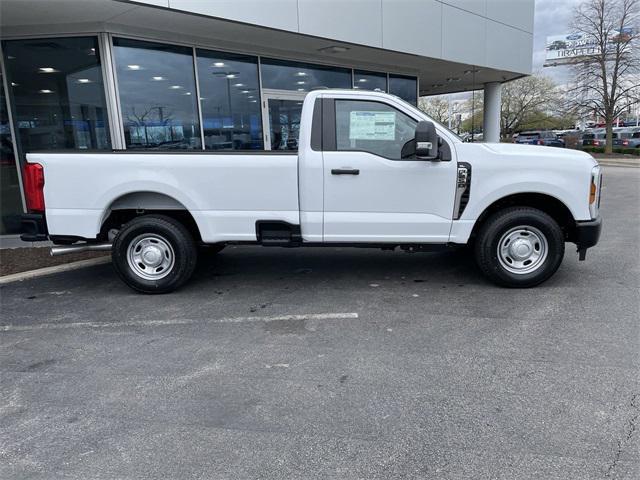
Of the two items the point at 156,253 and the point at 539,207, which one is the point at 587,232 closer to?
the point at 539,207

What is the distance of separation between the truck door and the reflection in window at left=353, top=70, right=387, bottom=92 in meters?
8.78

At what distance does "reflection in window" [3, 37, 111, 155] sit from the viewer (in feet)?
29.2

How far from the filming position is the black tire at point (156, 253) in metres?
5.60

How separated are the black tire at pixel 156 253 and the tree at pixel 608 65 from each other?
113 ft

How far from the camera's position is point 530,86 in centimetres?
4397

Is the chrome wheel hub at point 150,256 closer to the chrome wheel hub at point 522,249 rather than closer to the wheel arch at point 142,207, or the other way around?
the wheel arch at point 142,207

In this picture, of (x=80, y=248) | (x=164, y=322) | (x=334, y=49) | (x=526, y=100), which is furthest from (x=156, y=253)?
(x=526, y=100)

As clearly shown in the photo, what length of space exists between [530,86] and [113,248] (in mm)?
45935

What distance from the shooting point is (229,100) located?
1097cm

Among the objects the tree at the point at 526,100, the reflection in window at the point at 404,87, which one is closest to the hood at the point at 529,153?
the reflection in window at the point at 404,87

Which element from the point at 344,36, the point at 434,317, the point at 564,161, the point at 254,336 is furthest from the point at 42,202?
the point at 344,36

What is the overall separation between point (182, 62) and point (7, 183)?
4109 millimetres

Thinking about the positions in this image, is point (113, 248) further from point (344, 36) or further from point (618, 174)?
point (618, 174)

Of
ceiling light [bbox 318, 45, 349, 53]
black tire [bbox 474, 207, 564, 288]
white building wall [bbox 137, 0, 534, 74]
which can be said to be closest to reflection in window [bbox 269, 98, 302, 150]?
ceiling light [bbox 318, 45, 349, 53]
